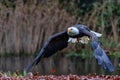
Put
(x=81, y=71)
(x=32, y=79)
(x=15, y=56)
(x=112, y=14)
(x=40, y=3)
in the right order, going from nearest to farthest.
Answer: (x=32, y=79) → (x=81, y=71) → (x=15, y=56) → (x=40, y=3) → (x=112, y=14)

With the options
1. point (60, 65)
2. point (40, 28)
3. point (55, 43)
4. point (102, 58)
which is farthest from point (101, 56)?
point (40, 28)

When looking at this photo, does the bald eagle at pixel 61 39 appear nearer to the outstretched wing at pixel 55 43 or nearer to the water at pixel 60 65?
the outstretched wing at pixel 55 43

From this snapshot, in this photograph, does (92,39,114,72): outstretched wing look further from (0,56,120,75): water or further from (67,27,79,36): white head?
(0,56,120,75): water

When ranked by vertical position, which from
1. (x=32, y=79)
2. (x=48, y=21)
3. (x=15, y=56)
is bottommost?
(x=32, y=79)

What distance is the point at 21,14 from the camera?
18.2 meters

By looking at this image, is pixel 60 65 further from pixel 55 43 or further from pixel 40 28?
pixel 55 43

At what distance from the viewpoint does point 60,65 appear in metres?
15.0

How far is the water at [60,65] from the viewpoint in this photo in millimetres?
13398

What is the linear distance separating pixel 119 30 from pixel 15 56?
418 cm

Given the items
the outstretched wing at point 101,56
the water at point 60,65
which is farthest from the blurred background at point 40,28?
the outstretched wing at point 101,56

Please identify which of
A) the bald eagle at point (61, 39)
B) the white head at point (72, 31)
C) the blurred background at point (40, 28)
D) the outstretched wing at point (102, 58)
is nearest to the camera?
the outstretched wing at point (102, 58)

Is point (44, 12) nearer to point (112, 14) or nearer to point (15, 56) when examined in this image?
point (15, 56)

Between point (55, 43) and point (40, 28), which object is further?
point (40, 28)

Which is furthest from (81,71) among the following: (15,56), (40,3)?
(40,3)
